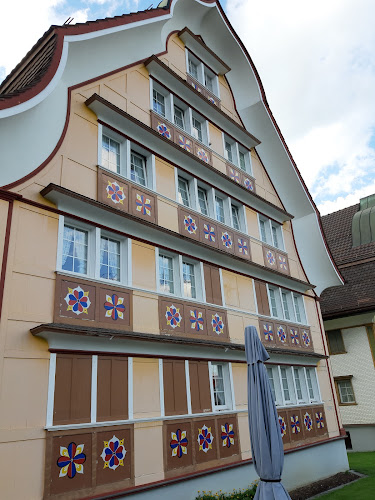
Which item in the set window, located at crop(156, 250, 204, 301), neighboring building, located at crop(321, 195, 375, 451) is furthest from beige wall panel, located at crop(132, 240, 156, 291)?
neighboring building, located at crop(321, 195, 375, 451)

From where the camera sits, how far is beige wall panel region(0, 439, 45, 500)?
590cm

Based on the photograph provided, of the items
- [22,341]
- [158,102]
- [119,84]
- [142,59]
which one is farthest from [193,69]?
[22,341]

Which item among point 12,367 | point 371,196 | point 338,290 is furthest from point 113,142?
point 371,196

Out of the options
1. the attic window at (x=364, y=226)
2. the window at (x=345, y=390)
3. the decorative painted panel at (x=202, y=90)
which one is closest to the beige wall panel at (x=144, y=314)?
the decorative painted panel at (x=202, y=90)

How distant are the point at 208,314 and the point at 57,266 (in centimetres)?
423

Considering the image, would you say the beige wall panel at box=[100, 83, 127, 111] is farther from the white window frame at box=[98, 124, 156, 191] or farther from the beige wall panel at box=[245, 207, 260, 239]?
the beige wall panel at box=[245, 207, 260, 239]

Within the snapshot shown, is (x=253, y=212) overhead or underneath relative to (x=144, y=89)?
underneath

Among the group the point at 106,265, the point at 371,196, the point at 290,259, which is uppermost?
the point at 371,196

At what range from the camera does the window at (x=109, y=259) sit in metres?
8.45

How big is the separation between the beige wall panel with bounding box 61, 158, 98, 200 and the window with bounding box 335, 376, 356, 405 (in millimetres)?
15608

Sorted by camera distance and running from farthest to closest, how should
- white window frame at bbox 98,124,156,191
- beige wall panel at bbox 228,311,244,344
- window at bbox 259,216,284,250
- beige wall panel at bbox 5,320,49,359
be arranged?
window at bbox 259,216,284,250
beige wall panel at bbox 228,311,244,344
white window frame at bbox 98,124,156,191
beige wall panel at bbox 5,320,49,359

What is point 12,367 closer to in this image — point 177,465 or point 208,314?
point 177,465

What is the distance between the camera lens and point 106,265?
28.0 ft

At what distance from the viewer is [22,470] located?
6078 millimetres
